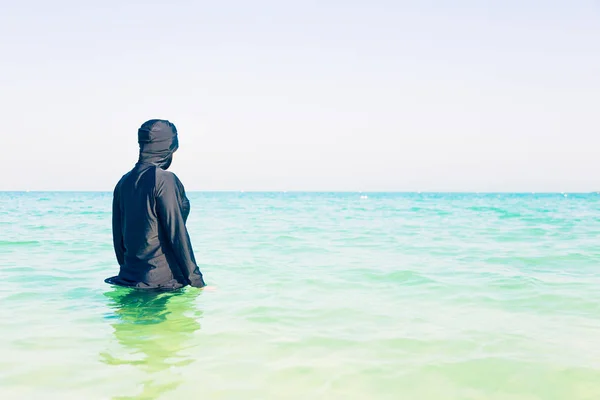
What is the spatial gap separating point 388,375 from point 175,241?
83.8 inches

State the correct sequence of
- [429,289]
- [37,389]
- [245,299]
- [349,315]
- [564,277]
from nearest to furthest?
[37,389] < [349,315] < [245,299] < [429,289] < [564,277]

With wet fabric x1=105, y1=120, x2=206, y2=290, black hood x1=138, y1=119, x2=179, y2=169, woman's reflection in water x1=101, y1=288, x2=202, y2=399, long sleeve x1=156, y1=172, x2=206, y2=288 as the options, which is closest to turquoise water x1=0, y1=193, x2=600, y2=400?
woman's reflection in water x1=101, y1=288, x2=202, y2=399

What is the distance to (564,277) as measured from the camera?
27.0 feet

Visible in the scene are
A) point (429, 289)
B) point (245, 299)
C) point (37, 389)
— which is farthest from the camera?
point (429, 289)

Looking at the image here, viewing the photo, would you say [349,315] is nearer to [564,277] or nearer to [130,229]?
[130,229]

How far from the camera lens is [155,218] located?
4.78 meters

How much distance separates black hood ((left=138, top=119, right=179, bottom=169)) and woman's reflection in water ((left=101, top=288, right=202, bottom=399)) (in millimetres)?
1202

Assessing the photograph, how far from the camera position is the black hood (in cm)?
478

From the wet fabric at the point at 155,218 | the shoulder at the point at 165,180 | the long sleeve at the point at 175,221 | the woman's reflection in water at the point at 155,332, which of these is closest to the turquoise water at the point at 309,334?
the woman's reflection in water at the point at 155,332

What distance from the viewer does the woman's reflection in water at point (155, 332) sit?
11.7 ft

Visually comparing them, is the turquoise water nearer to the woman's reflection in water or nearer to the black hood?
the woman's reflection in water

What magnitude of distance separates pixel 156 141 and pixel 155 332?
5.35 ft

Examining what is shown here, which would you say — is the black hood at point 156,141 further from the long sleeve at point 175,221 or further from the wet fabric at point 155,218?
the long sleeve at point 175,221

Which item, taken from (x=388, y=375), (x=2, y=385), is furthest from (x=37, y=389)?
(x=388, y=375)
